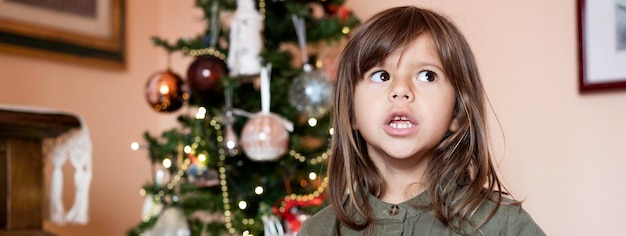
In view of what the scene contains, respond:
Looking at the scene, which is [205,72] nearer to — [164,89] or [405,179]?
[164,89]

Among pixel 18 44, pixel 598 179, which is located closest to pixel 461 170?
pixel 598 179

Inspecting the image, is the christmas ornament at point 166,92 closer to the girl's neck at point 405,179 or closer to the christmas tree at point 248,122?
the christmas tree at point 248,122

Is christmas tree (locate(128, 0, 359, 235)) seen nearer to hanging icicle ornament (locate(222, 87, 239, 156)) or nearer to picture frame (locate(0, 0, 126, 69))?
A: hanging icicle ornament (locate(222, 87, 239, 156))

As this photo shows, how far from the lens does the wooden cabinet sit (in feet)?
6.50

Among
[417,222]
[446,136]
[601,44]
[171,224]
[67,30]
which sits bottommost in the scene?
[171,224]

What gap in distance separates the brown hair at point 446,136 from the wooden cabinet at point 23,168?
1.12 meters

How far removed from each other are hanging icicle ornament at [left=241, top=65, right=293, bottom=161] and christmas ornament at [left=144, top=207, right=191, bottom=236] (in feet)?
0.92

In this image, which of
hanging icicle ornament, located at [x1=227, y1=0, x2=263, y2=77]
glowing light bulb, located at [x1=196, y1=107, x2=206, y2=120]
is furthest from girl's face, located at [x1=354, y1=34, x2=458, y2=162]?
glowing light bulb, located at [x1=196, y1=107, x2=206, y2=120]

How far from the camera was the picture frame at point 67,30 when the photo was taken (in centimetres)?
269

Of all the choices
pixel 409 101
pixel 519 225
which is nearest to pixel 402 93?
pixel 409 101

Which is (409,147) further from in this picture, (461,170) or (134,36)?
(134,36)

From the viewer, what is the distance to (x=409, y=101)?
3.31 ft

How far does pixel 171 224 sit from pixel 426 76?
1.38 metres

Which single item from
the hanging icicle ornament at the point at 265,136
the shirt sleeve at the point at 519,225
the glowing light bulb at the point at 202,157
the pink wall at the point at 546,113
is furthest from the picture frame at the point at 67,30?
the shirt sleeve at the point at 519,225
